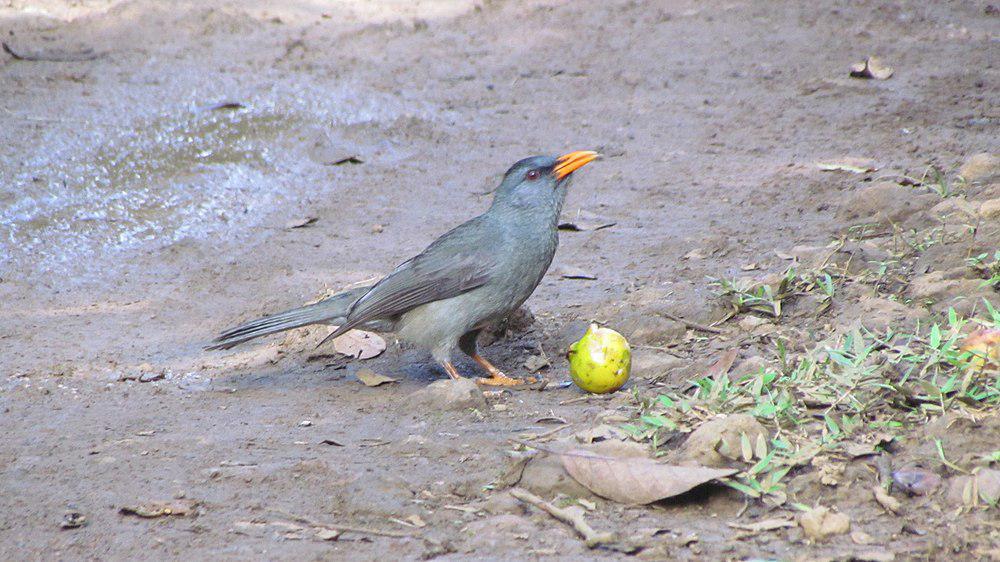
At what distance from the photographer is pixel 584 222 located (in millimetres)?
7586

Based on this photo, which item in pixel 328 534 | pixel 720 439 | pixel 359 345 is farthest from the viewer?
pixel 359 345

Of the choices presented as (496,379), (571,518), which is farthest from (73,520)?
(496,379)

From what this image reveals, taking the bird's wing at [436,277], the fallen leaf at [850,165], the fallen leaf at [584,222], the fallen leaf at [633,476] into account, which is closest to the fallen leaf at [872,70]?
the fallen leaf at [850,165]

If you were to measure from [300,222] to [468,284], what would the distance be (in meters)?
2.85

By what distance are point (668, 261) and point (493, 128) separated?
10.8 feet

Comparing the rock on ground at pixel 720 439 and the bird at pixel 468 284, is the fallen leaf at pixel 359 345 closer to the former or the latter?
the bird at pixel 468 284

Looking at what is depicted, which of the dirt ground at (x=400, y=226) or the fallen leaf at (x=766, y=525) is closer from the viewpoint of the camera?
the fallen leaf at (x=766, y=525)

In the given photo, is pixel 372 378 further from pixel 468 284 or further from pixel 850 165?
pixel 850 165

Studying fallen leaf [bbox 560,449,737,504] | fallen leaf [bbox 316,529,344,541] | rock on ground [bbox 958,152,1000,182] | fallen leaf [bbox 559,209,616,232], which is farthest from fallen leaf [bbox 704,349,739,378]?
fallen leaf [bbox 559,209,616,232]

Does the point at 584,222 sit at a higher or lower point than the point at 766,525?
lower

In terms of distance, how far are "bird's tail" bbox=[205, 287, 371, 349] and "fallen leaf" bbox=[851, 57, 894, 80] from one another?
5.82m

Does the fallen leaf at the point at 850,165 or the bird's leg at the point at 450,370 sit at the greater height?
the fallen leaf at the point at 850,165

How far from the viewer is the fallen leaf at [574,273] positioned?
664cm

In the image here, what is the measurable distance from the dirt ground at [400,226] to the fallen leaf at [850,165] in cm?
8
